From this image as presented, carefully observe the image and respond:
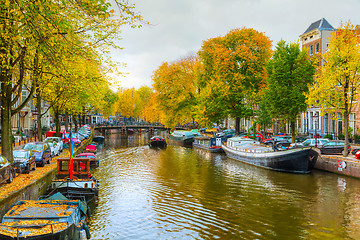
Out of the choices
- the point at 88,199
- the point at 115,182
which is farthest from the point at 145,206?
the point at 115,182

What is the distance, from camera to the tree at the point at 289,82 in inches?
1435

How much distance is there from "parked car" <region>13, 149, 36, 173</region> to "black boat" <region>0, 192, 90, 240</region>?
8.64 metres

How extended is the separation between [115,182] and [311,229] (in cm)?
1491

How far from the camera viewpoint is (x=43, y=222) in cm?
1041

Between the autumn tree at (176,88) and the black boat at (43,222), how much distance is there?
46.3m

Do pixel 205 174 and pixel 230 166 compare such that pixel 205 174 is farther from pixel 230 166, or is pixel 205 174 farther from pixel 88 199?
pixel 88 199

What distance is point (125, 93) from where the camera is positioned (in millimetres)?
112500

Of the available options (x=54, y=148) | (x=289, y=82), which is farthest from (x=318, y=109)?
(x=54, y=148)

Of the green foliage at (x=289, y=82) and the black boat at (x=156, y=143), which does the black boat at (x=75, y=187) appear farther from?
the black boat at (x=156, y=143)

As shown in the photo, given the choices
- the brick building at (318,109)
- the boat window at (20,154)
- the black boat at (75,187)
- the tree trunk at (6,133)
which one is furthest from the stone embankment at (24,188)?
the brick building at (318,109)

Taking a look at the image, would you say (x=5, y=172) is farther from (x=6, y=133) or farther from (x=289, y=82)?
(x=289, y=82)

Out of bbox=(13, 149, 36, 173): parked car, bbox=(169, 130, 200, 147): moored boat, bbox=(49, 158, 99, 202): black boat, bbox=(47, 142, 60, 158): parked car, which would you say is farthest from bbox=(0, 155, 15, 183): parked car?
bbox=(169, 130, 200, 147): moored boat

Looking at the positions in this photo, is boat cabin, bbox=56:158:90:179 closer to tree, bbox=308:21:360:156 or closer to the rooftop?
tree, bbox=308:21:360:156

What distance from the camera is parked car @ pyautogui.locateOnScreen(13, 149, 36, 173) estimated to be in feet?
65.4
